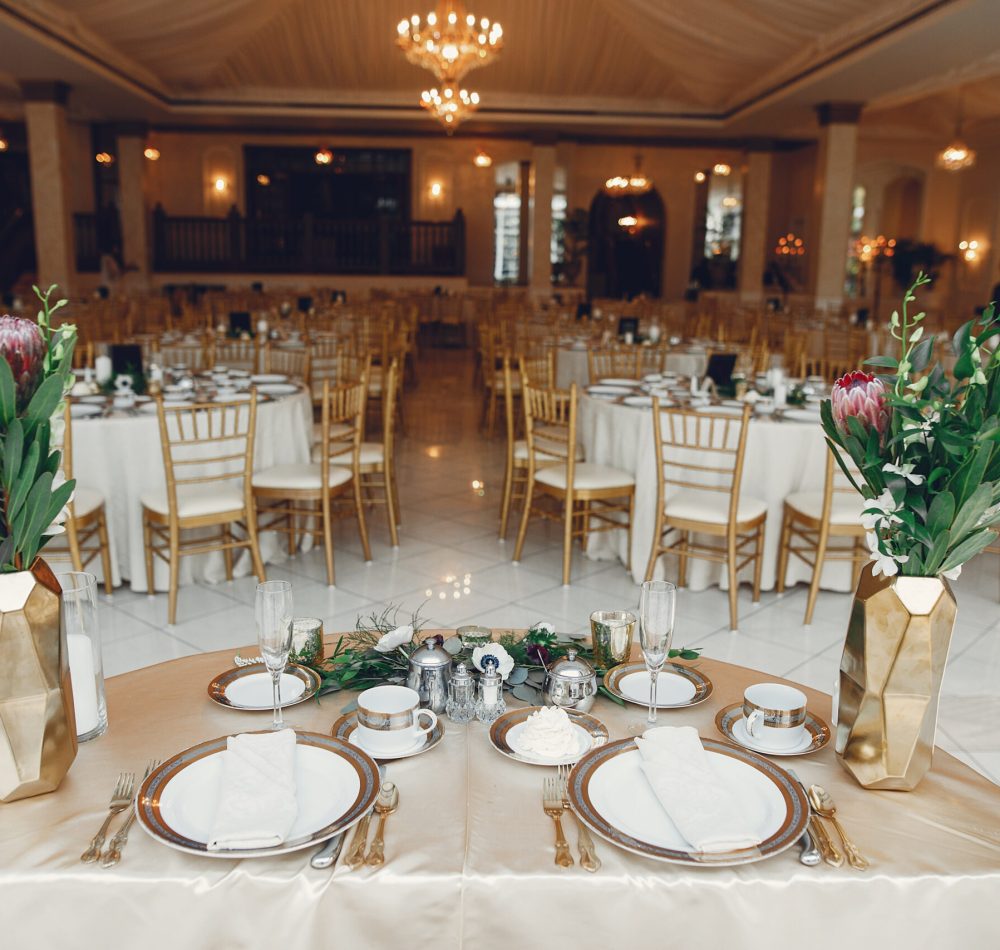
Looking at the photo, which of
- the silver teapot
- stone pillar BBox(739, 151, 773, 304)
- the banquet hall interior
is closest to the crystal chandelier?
the banquet hall interior

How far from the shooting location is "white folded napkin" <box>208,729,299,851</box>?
3.77 ft

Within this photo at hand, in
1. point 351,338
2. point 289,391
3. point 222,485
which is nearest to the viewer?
point 222,485

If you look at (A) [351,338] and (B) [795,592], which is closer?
(B) [795,592]

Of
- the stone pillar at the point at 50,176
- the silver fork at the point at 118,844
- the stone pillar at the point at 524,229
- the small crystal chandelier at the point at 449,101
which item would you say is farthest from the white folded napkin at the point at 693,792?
the stone pillar at the point at 524,229

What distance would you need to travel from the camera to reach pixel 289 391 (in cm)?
521

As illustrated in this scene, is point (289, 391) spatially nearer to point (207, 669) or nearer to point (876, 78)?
point (207, 669)

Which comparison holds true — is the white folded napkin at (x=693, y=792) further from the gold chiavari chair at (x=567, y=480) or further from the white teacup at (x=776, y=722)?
the gold chiavari chair at (x=567, y=480)

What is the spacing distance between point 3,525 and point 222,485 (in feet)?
10.8

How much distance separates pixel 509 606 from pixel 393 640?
8.60ft

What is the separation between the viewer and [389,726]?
4.64 ft

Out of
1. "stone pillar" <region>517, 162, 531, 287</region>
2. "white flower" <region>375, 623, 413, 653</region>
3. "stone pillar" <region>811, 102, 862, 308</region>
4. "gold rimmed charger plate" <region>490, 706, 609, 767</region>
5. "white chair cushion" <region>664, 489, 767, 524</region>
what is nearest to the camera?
"gold rimmed charger plate" <region>490, 706, 609, 767</region>

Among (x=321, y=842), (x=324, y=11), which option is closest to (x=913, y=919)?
(x=321, y=842)

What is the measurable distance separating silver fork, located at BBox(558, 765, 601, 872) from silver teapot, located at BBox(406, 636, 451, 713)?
0.30m

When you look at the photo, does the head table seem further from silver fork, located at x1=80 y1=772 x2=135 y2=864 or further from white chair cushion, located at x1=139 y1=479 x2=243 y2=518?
white chair cushion, located at x1=139 y1=479 x2=243 y2=518
